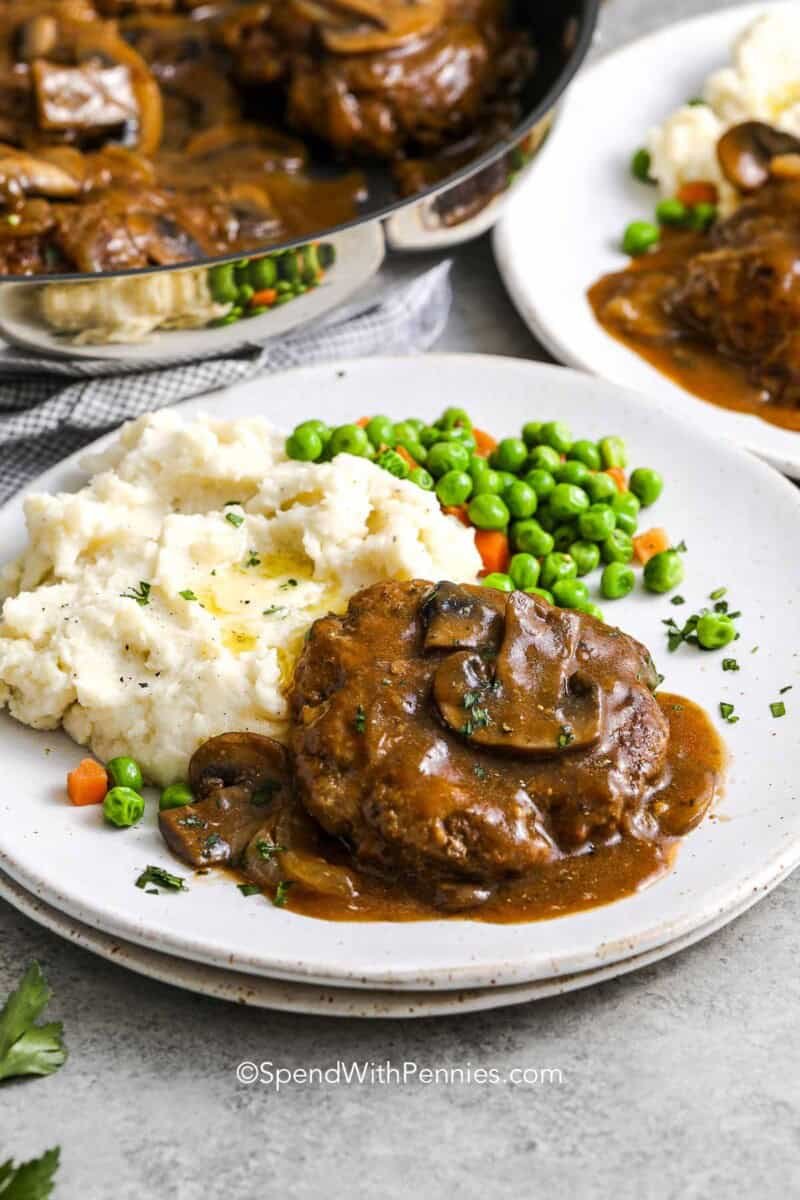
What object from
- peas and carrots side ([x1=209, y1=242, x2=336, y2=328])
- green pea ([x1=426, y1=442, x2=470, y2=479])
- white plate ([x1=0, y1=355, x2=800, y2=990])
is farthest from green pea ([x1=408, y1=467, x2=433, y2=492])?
peas and carrots side ([x1=209, y1=242, x2=336, y2=328])

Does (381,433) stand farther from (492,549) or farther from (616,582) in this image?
(616,582)

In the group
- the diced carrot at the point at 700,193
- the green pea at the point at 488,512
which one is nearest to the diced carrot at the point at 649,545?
the green pea at the point at 488,512

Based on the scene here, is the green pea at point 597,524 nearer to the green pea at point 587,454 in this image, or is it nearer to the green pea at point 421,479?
the green pea at point 587,454

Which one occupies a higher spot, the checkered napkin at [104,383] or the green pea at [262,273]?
the green pea at [262,273]

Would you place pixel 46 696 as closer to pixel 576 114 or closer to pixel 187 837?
pixel 187 837

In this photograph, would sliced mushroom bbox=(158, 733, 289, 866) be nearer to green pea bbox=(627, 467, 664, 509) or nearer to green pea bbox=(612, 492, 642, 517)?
green pea bbox=(612, 492, 642, 517)

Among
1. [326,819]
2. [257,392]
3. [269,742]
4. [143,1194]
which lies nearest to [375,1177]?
[143,1194]
